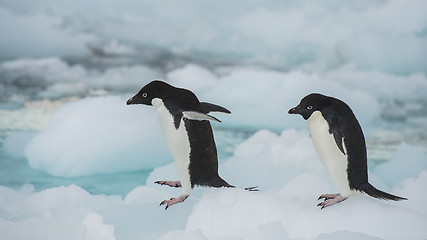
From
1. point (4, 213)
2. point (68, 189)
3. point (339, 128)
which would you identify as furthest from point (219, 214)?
point (4, 213)

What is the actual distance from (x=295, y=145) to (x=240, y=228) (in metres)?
1.04

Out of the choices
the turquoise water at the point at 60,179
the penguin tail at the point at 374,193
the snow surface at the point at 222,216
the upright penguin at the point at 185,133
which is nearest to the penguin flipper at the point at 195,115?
the upright penguin at the point at 185,133

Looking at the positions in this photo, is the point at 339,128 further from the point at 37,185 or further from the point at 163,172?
the point at 37,185

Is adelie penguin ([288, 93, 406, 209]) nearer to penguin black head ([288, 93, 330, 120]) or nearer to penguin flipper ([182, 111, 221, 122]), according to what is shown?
penguin black head ([288, 93, 330, 120])

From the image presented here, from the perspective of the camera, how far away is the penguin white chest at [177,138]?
1.19 metres

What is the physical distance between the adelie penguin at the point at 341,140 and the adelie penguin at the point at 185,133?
240 millimetres

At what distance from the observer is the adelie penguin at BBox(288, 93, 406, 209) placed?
1.14m

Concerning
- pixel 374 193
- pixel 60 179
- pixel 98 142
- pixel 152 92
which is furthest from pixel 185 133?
pixel 60 179

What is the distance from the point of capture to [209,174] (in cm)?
125

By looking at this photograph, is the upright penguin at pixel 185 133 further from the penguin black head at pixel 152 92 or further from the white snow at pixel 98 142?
the white snow at pixel 98 142

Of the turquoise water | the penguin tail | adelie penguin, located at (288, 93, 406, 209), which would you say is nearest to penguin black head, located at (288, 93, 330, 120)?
adelie penguin, located at (288, 93, 406, 209)

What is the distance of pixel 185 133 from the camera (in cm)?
119

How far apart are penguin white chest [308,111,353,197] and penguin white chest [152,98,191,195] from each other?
314 millimetres

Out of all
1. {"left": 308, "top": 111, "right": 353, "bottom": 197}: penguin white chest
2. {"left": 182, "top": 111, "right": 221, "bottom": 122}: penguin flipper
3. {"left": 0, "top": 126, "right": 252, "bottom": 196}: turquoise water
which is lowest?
{"left": 0, "top": 126, "right": 252, "bottom": 196}: turquoise water
